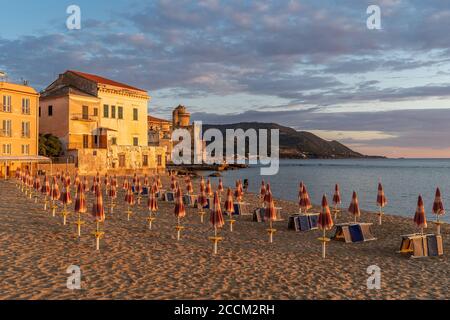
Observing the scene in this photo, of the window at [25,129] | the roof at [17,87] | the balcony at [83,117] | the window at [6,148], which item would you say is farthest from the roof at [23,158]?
the balcony at [83,117]

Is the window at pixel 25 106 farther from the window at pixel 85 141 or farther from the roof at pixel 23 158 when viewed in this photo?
the window at pixel 85 141

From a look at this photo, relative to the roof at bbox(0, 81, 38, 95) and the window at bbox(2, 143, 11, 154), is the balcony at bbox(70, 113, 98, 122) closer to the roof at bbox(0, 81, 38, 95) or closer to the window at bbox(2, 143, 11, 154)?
the roof at bbox(0, 81, 38, 95)

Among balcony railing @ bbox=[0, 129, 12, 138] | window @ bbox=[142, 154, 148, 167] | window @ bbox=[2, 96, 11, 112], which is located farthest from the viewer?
window @ bbox=[142, 154, 148, 167]

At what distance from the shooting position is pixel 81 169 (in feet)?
163

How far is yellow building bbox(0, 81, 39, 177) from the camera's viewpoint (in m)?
41.6

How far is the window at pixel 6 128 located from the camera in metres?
41.9

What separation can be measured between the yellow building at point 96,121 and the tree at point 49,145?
1219 millimetres

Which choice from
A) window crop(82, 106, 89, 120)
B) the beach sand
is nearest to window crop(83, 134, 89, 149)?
window crop(82, 106, 89, 120)

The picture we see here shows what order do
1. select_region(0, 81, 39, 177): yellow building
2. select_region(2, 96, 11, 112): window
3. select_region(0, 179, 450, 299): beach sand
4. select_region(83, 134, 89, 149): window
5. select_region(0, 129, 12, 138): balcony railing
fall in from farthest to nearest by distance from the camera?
select_region(83, 134, 89, 149): window → select_region(2, 96, 11, 112): window → select_region(0, 129, 12, 138): balcony railing → select_region(0, 81, 39, 177): yellow building → select_region(0, 179, 450, 299): beach sand

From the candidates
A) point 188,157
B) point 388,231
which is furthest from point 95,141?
point 188,157

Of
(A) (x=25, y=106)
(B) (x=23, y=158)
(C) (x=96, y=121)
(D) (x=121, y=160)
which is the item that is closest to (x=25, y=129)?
(A) (x=25, y=106)

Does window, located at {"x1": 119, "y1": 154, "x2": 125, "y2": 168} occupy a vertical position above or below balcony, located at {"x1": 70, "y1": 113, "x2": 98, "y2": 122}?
below
